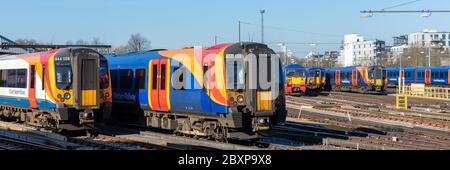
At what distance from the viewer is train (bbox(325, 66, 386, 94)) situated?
4897cm

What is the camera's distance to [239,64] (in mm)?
15484

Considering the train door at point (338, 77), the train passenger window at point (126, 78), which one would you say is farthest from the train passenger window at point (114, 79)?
the train door at point (338, 77)

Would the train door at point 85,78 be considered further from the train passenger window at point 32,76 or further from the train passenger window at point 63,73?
the train passenger window at point 32,76

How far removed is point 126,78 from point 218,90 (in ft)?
21.1

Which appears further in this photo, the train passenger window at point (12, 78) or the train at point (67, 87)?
the train passenger window at point (12, 78)

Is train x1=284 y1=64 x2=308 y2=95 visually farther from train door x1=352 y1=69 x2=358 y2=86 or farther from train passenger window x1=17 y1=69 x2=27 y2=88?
train passenger window x1=17 y1=69 x2=27 y2=88

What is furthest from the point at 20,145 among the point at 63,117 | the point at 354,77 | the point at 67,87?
the point at 354,77

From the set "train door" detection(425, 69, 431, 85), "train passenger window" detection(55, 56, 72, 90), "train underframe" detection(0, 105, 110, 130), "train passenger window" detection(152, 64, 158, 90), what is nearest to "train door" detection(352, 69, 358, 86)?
"train door" detection(425, 69, 431, 85)

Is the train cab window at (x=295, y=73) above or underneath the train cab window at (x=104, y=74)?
above

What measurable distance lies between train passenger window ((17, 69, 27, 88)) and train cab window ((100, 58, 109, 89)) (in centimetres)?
316

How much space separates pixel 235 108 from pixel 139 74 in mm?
5623

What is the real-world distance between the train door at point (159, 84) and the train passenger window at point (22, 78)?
5.02 m

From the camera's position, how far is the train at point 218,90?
605 inches
